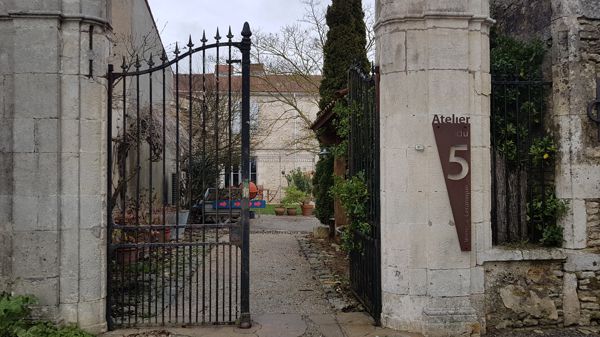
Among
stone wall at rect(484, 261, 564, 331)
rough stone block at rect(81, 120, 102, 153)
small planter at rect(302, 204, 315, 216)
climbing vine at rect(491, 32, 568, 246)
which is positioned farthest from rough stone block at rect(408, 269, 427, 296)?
small planter at rect(302, 204, 315, 216)

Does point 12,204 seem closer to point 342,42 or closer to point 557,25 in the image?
point 557,25

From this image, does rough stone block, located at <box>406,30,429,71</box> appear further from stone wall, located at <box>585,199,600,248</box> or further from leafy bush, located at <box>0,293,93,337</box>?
leafy bush, located at <box>0,293,93,337</box>

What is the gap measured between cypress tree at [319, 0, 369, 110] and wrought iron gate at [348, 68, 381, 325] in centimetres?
594

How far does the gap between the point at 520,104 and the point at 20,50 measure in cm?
536

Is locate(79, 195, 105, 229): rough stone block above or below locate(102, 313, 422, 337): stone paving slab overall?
above

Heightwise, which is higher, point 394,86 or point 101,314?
point 394,86

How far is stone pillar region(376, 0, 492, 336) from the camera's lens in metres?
4.80

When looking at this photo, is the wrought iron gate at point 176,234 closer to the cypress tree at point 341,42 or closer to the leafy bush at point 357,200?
the leafy bush at point 357,200

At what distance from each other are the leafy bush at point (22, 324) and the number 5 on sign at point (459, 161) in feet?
12.8

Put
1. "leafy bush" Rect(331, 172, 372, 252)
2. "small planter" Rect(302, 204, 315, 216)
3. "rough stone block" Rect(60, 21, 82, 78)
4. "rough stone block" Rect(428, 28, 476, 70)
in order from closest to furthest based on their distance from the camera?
"rough stone block" Rect(60, 21, 82, 78) < "rough stone block" Rect(428, 28, 476, 70) < "leafy bush" Rect(331, 172, 372, 252) < "small planter" Rect(302, 204, 315, 216)

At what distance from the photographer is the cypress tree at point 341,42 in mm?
11992

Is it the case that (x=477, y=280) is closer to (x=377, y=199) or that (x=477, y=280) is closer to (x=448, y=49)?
(x=377, y=199)

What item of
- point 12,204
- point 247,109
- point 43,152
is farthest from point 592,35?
point 12,204

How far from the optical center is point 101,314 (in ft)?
15.9
